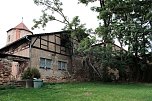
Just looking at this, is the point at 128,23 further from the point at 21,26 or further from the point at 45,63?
the point at 21,26

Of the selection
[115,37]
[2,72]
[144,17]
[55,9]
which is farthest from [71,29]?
[2,72]

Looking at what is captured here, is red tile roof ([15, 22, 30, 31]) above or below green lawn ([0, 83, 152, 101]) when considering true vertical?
above

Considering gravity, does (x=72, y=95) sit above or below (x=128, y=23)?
below

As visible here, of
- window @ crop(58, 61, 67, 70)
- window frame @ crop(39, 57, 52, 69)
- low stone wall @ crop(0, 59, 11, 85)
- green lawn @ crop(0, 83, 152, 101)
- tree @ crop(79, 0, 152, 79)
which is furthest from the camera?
window @ crop(58, 61, 67, 70)

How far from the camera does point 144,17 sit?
27781mm

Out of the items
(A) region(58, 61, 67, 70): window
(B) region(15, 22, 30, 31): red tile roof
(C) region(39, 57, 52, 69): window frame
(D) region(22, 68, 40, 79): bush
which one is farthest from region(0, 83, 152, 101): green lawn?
(B) region(15, 22, 30, 31): red tile roof

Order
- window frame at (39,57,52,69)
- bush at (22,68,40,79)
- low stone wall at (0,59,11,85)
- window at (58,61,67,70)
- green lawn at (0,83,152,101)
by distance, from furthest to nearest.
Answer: window at (58,61,67,70), window frame at (39,57,52,69), low stone wall at (0,59,11,85), bush at (22,68,40,79), green lawn at (0,83,152,101)

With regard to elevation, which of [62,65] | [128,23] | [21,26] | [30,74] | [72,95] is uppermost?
[21,26]

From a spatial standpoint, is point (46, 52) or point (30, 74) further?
point (46, 52)

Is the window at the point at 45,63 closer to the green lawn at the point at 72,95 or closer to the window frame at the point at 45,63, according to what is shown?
the window frame at the point at 45,63

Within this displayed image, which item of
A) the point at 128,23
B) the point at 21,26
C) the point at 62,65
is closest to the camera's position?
the point at 128,23

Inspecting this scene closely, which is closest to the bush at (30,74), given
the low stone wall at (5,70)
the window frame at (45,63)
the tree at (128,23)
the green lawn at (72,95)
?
the low stone wall at (5,70)

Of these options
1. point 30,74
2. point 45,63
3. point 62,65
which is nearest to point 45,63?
point 45,63

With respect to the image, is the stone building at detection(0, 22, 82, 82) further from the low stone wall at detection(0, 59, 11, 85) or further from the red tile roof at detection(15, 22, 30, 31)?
the red tile roof at detection(15, 22, 30, 31)
